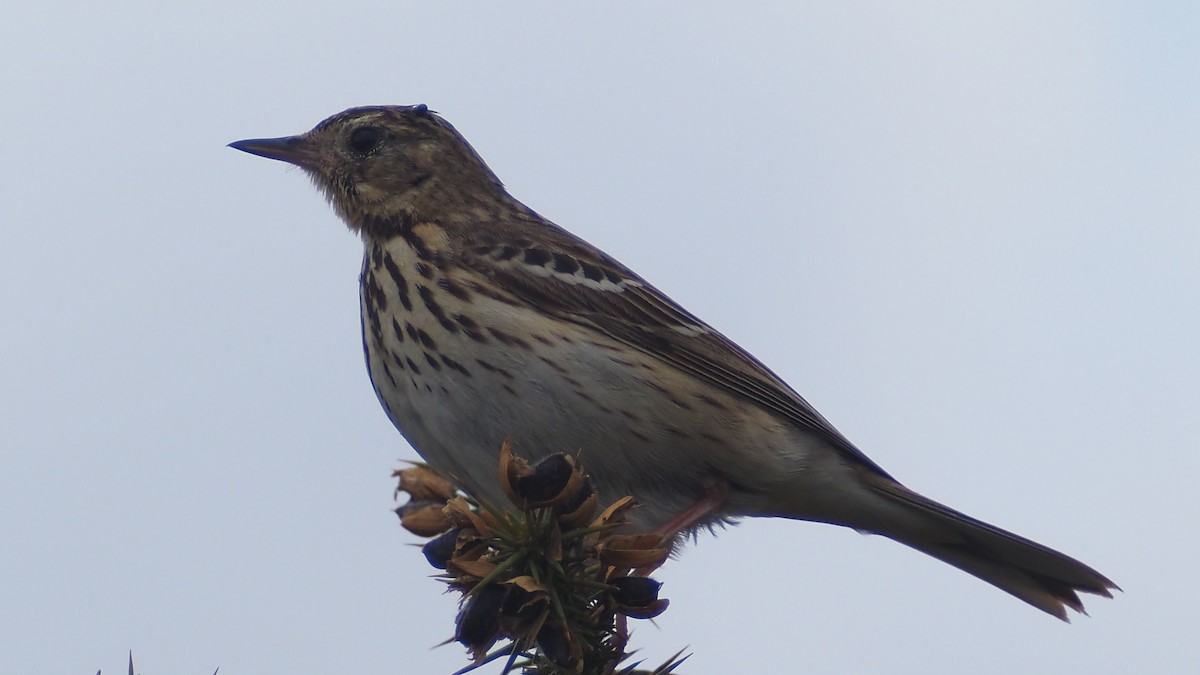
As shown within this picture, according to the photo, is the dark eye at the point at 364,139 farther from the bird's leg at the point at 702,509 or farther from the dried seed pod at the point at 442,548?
the dried seed pod at the point at 442,548

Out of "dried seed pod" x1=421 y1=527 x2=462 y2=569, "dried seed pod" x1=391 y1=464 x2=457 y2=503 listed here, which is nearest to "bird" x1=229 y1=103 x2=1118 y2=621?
"dried seed pod" x1=391 y1=464 x2=457 y2=503

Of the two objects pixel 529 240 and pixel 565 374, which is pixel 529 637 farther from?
pixel 529 240

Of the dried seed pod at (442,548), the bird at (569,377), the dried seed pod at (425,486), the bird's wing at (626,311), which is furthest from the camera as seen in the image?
the bird's wing at (626,311)

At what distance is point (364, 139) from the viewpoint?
22.8ft

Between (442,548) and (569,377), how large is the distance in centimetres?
194

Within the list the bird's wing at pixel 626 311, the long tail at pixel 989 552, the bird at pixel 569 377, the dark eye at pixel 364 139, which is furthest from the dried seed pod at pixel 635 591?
the dark eye at pixel 364 139

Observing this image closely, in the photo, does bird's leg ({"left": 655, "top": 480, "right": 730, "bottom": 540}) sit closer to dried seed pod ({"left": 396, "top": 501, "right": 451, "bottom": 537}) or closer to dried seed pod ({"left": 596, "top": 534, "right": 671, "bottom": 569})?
dried seed pod ({"left": 396, "top": 501, "right": 451, "bottom": 537})

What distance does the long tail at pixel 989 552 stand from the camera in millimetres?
6285

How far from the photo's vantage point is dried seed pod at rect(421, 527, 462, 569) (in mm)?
3559

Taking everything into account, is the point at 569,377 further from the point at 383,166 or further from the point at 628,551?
the point at 383,166

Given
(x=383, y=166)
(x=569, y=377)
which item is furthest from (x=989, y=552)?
(x=383, y=166)

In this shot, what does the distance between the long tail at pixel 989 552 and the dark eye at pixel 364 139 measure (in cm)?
301

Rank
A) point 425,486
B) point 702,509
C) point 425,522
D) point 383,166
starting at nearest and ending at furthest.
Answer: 1. point 425,522
2. point 425,486
3. point 702,509
4. point 383,166

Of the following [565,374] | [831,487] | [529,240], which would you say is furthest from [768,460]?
[529,240]
